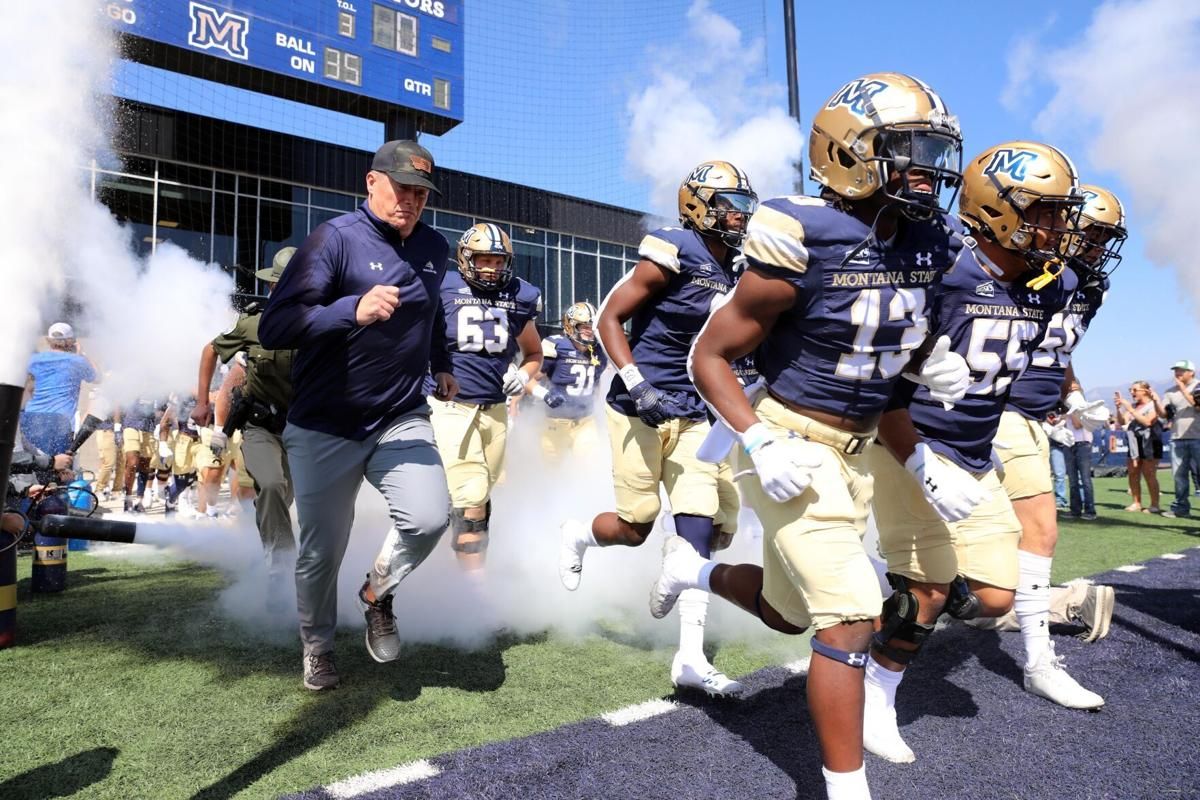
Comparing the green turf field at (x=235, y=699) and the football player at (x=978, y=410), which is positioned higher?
the football player at (x=978, y=410)

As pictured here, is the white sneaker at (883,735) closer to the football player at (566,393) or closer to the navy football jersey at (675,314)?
the navy football jersey at (675,314)

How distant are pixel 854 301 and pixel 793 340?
0.22m

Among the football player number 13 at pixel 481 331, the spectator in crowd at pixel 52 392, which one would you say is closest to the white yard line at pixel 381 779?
the football player number 13 at pixel 481 331

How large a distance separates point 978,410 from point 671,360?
144cm

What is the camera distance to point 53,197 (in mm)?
2854

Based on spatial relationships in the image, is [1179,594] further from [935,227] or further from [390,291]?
[390,291]

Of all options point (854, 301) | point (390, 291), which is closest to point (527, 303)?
point (390, 291)

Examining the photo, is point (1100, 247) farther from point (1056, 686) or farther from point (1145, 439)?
point (1145, 439)

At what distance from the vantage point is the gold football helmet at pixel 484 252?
17.6 ft

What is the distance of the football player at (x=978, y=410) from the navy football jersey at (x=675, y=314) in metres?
1.11

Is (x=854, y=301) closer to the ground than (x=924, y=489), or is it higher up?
higher up

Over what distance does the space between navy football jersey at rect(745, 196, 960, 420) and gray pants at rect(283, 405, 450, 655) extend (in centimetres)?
162

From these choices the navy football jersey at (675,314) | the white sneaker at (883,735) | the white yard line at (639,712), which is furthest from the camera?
the navy football jersey at (675,314)

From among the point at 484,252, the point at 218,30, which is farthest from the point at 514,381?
the point at 218,30
